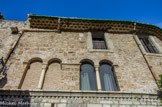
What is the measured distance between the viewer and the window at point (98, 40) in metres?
7.25

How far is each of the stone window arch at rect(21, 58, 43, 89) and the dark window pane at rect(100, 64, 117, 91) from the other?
295 cm

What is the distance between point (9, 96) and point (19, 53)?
8.05 ft

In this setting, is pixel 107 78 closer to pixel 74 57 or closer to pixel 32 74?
pixel 74 57

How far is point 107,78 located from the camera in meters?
5.65

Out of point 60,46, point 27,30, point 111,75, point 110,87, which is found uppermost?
point 27,30

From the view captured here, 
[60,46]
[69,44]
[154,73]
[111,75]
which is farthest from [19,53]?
[154,73]

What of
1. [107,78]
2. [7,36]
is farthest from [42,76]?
[7,36]

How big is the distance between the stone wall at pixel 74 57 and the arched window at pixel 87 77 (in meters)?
0.28

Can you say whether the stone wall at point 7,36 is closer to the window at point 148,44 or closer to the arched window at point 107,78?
the arched window at point 107,78

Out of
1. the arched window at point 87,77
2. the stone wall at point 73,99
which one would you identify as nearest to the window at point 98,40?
the arched window at point 87,77

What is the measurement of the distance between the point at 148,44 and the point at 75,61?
212 inches

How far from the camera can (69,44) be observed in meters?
6.82

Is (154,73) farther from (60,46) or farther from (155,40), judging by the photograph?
(60,46)

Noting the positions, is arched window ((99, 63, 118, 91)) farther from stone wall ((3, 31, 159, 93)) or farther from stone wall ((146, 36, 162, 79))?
stone wall ((146, 36, 162, 79))
